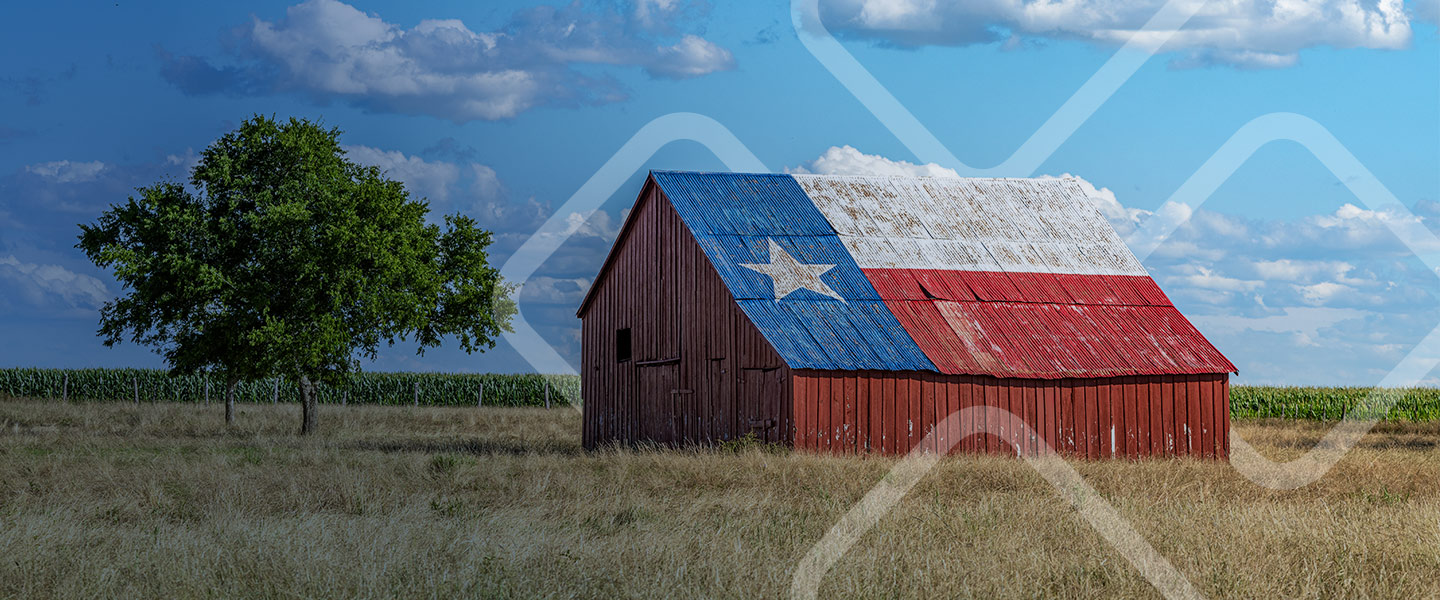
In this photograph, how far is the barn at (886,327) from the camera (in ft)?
66.8

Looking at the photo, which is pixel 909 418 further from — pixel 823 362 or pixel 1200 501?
pixel 1200 501

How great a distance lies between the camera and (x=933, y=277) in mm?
23250

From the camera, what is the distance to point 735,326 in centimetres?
2112

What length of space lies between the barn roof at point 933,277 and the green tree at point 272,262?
1123 centimetres

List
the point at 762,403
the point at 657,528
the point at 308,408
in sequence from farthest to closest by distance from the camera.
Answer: the point at 308,408 < the point at 762,403 < the point at 657,528

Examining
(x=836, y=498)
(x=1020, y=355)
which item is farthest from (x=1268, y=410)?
(x=836, y=498)

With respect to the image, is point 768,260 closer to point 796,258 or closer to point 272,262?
point 796,258

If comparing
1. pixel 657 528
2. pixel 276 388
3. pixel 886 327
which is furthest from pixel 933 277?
pixel 276 388

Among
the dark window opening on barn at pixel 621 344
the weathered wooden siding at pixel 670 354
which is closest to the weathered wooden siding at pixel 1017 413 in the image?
the weathered wooden siding at pixel 670 354

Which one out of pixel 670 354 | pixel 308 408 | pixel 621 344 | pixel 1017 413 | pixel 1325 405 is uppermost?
pixel 621 344

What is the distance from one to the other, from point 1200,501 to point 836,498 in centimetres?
443

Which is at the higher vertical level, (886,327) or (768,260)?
(768,260)

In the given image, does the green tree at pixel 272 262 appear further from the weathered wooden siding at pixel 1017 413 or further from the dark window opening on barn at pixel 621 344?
the weathered wooden siding at pixel 1017 413

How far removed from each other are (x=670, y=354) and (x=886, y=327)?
14.6 feet
